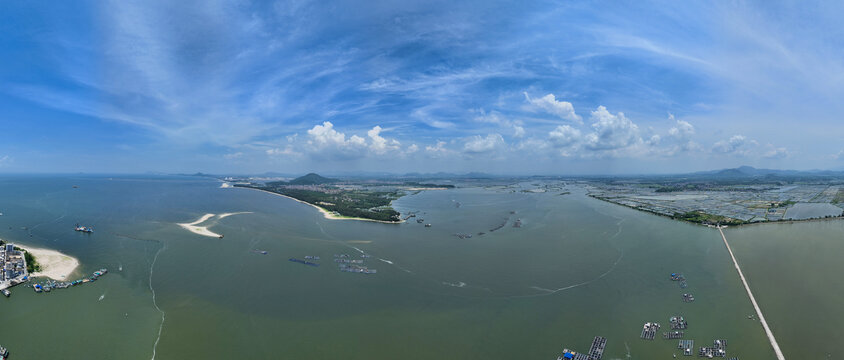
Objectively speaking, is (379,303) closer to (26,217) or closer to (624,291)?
(624,291)

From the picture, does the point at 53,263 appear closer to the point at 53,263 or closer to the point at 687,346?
the point at 53,263

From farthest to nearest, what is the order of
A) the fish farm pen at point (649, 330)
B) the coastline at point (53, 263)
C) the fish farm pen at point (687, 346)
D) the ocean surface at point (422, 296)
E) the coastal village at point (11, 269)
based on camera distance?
the coastline at point (53, 263)
the coastal village at point (11, 269)
the fish farm pen at point (649, 330)
the ocean surface at point (422, 296)
the fish farm pen at point (687, 346)

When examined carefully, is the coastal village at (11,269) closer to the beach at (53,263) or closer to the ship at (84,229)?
the beach at (53,263)

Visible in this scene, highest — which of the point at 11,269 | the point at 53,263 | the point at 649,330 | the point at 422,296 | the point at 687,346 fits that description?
the point at 11,269

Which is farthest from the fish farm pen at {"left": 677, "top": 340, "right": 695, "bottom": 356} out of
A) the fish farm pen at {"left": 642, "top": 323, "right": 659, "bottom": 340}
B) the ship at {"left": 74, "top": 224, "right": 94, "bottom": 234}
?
the ship at {"left": 74, "top": 224, "right": 94, "bottom": 234}

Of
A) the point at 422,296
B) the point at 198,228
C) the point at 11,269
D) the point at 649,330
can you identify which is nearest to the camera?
the point at 649,330

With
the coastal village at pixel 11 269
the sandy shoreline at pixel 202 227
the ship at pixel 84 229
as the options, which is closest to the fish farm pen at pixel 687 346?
the coastal village at pixel 11 269

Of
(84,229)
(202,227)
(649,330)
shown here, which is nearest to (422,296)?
(649,330)

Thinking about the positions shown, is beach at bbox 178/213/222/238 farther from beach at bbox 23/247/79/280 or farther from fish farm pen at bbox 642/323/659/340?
fish farm pen at bbox 642/323/659/340
